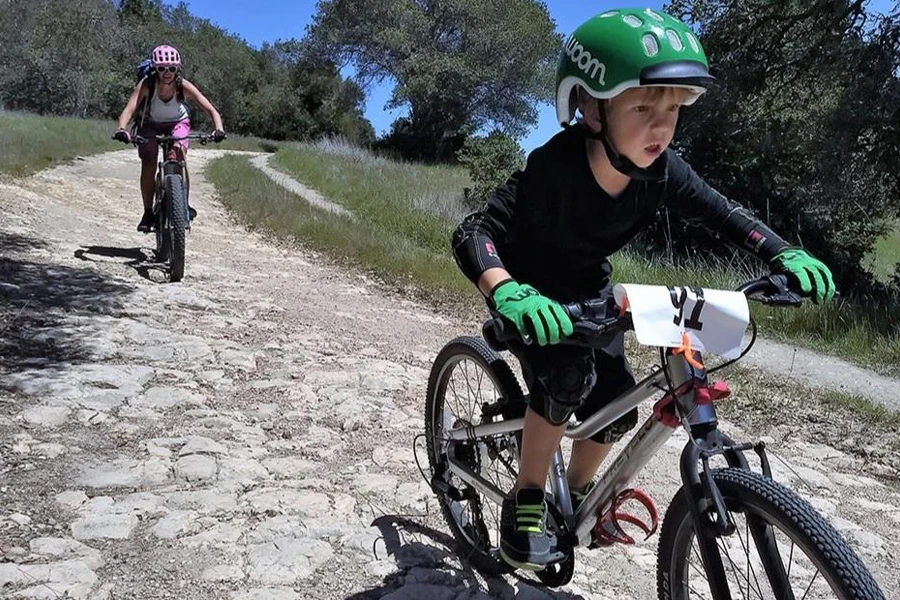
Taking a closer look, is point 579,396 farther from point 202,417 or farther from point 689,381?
point 202,417

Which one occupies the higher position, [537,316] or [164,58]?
[164,58]

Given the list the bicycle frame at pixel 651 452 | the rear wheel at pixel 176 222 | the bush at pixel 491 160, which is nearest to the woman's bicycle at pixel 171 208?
the rear wheel at pixel 176 222

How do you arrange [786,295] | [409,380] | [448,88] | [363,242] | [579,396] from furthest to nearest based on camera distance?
[448,88], [363,242], [409,380], [579,396], [786,295]

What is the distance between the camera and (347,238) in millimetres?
9938

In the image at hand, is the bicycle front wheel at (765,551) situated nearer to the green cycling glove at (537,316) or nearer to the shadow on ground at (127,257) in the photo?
the green cycling glove at (537,316)

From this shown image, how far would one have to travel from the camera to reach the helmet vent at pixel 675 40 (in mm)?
2131

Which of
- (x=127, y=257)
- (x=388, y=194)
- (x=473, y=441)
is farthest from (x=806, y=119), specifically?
(x=473, y=441)

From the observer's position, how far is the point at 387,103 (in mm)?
43156

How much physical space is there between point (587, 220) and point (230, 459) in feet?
6.79

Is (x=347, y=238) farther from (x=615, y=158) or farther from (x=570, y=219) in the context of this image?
(x=615, y=158)

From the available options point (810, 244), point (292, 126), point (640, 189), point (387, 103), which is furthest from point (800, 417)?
point (292, 126)

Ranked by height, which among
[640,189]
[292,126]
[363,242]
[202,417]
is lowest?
[202,417]

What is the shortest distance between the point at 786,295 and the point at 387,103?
42497 millimetres

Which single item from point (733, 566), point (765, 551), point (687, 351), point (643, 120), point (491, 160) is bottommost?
point (733, 566)
